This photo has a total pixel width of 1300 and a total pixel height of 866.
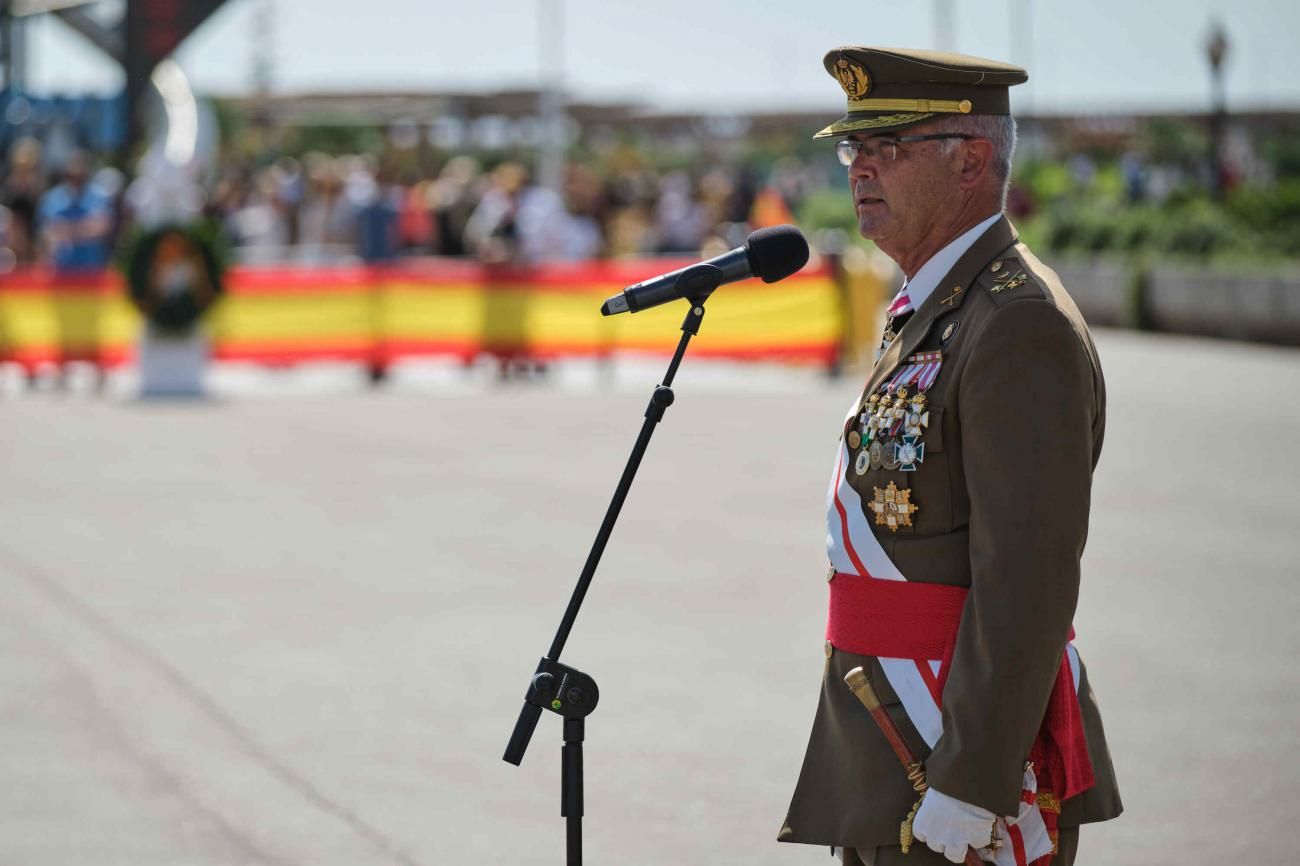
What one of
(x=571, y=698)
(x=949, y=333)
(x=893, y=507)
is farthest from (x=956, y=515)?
(x=571, y=698)

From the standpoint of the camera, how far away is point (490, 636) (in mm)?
7504

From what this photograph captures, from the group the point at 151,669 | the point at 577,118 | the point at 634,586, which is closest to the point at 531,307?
the point at 634,586

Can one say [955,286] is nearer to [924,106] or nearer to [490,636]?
[924,106]

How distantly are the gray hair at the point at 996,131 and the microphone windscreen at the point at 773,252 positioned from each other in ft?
1.42

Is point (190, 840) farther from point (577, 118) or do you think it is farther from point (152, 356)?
point (577, 118)

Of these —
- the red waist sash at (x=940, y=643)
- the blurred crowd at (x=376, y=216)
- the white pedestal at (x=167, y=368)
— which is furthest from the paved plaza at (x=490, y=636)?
the blurred crowd at (x=376, y=216)

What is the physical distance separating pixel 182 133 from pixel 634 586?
10332 mm

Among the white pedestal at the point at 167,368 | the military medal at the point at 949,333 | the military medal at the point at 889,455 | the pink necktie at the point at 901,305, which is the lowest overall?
the white pedestal at the point at 167,368

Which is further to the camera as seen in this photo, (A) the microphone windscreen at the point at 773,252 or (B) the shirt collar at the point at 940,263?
(A) the microphone windscreen at the point at 773,252

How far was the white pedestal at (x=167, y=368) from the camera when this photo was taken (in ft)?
53.4

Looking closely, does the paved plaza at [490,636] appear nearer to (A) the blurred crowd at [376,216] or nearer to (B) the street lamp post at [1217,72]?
(A) the blurred crowd at [376,216]

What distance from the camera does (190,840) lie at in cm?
515

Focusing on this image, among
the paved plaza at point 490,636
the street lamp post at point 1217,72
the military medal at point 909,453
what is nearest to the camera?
the military medal at point 909,453

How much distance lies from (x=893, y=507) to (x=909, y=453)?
87 millimetres
